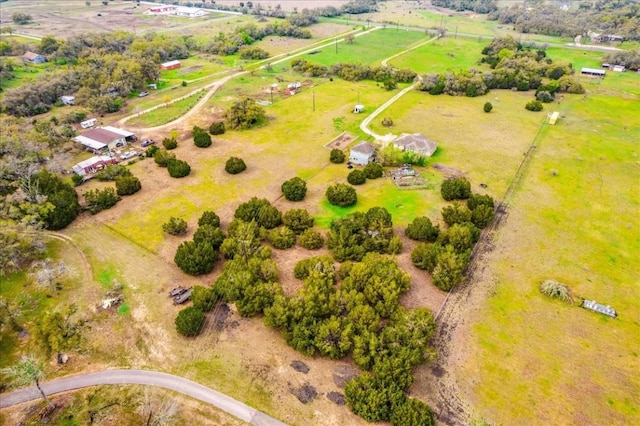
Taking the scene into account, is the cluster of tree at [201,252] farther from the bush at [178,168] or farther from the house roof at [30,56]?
the house roof at [30,56]

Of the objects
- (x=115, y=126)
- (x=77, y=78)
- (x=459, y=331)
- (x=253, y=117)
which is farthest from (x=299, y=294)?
(x=77, y=78)

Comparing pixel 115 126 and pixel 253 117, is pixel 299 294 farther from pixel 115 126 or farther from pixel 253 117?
pixel 115 126

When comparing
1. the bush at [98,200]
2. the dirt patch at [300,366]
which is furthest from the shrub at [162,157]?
the dirt patch at [300,366]

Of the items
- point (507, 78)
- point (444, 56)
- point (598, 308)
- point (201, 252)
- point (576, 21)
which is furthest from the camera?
point (576, 21)

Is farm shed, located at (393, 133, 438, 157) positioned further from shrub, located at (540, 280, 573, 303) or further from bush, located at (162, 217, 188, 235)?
bush, located at (162, 217, 188, 235)

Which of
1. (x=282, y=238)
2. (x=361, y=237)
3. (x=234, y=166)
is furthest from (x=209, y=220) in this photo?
(x=361, y=237)

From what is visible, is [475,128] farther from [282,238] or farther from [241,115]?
[282,238]
